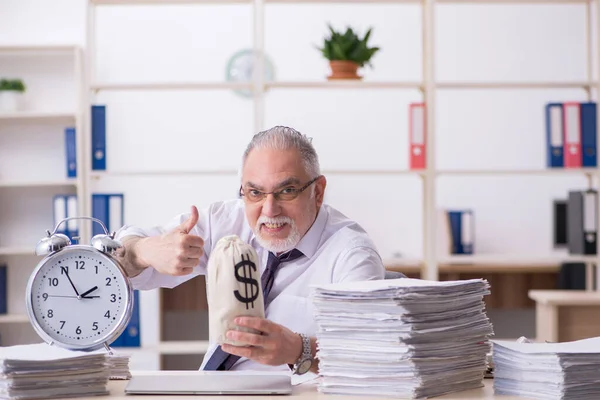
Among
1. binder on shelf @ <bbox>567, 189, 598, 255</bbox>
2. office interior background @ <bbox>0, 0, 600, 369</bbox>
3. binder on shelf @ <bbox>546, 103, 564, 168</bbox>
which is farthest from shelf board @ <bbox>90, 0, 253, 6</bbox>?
binder on shelf @ <bbox>567, 189, 598, 255</bbox>

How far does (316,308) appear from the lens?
5.06 ft

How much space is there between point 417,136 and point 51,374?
3105 millimetres

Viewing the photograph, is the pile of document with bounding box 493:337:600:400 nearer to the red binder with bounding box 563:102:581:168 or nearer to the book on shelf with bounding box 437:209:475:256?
the red binder with bounding box 563:102:581:168

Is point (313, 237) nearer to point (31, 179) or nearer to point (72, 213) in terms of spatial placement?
point (72, 213)

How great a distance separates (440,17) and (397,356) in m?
4.01

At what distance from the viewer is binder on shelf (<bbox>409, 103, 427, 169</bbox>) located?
4.35m

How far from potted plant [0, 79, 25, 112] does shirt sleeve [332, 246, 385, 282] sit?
3016mm

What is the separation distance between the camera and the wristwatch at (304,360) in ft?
5.60

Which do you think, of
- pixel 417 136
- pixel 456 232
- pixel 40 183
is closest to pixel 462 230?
pixel 456 232

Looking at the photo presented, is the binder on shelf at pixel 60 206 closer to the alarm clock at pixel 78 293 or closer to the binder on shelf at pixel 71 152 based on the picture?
the binder on shelf at pixel 71 152

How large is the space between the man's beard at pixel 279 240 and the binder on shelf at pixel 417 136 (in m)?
2.19

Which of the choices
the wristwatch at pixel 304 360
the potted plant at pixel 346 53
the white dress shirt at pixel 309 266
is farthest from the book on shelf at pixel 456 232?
Answer: the wristwatch at pixel 304 360

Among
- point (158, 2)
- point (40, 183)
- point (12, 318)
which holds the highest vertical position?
point (158, 2)

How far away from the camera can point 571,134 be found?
4.36 meters
